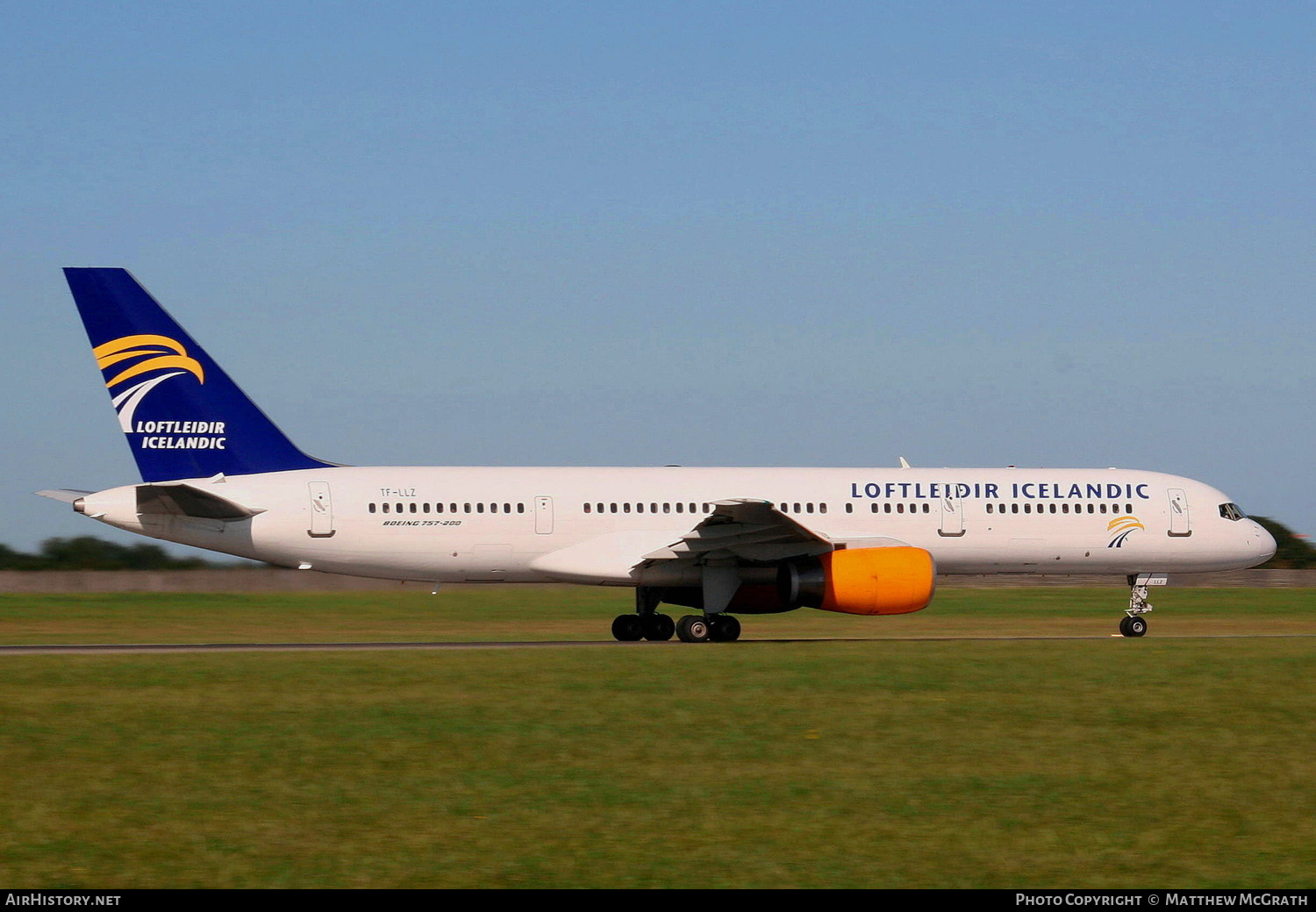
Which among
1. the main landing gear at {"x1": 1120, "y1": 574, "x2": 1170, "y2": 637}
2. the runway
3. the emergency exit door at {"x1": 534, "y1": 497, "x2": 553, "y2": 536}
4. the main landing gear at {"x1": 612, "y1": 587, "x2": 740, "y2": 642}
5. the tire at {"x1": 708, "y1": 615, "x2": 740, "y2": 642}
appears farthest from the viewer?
the main landing gear at {"x1": 1120, "y1": 574, "x2": 1170, "y2": 637}

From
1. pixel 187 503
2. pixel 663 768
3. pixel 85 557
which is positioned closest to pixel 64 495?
pixel 187 503

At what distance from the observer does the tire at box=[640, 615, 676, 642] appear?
95.6ft

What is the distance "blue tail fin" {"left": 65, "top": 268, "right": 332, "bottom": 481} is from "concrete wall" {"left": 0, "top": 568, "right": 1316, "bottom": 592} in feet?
83.5

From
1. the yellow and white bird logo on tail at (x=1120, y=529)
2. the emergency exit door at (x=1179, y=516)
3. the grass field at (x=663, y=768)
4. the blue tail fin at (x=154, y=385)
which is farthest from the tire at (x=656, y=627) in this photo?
the emergency exit door at (x=1179, y=516)

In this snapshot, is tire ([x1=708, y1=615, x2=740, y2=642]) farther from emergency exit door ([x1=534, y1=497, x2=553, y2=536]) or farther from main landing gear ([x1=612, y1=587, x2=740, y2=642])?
emergency exit door ([x1=534, y1=497, x2=553, y2=536])

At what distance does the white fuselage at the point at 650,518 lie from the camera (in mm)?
27578

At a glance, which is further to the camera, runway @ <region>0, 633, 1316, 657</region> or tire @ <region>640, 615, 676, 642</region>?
tire @ <region>640, 615, 676, 642</region>

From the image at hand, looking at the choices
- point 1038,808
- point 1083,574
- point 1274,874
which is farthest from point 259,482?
point 1274,874

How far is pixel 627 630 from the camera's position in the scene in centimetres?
2914

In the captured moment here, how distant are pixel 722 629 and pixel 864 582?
9.87 feet

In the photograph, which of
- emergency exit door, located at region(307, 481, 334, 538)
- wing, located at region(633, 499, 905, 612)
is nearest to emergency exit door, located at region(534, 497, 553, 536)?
wing, located at region(633, 499, 905, 612)

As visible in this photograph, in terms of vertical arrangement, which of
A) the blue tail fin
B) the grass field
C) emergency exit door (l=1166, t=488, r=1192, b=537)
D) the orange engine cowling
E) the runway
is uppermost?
the blue tail fin

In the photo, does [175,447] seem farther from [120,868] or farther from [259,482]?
[120,868]

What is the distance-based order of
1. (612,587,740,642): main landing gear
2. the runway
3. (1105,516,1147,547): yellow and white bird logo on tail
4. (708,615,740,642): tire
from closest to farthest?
the runway < (708,615,740,642): tire < (612,587,740,642): main landing gear < (1105,516,1147,547): yellow and white bird logo on tail
